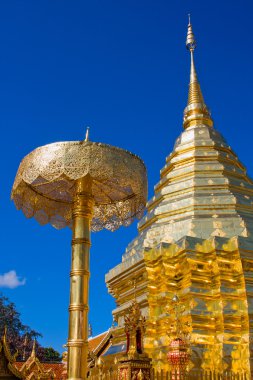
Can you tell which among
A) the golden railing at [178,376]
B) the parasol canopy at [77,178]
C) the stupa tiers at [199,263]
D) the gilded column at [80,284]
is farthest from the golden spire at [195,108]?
the gilded column at [80,284]

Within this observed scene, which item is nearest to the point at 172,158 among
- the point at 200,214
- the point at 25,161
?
the point at 200,214

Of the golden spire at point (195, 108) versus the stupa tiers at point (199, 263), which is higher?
the golden spire at point (195, 108)

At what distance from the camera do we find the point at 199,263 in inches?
Result: 495

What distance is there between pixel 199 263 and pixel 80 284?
5776 mm

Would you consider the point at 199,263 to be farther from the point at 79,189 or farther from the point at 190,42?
the point at 190,42

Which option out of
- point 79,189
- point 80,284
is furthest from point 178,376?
point 79,189

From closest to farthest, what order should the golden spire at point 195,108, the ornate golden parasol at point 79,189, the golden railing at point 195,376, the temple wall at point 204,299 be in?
the ornate golden parasol at point 79,189 → the golden railing at point 195,376 → the temple wall at point 204,299 → the golden spire at point 195,108

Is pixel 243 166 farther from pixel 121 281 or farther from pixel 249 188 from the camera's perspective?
pixel 121 281

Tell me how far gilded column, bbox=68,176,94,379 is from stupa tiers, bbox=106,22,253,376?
352 centimetres

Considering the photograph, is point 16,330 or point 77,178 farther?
point 16,330

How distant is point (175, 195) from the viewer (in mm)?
15531

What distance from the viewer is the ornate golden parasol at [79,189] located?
720 cm

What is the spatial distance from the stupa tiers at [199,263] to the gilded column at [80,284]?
3520 mm

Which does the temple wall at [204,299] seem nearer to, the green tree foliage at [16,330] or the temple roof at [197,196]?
the temple roof at [197,196]
